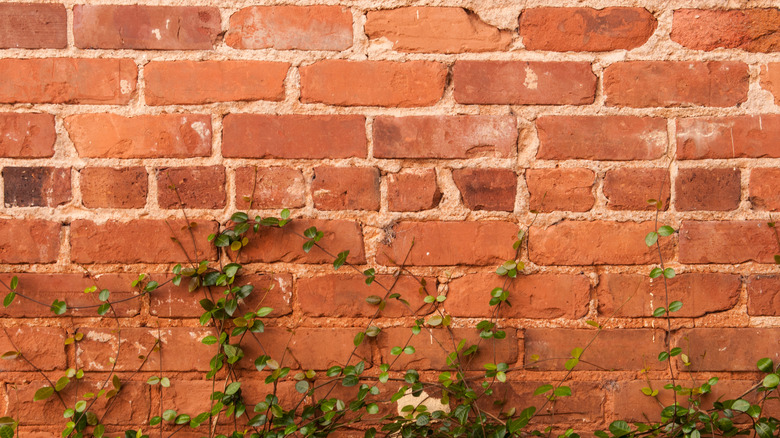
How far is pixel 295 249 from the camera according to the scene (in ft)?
3.27

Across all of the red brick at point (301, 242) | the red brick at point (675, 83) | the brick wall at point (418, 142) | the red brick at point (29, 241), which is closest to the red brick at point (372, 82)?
the brick wall at point (418, 142)

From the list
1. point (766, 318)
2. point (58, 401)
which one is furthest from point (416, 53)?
point (58, 401)

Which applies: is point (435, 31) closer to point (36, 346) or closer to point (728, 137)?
point (728, 137)

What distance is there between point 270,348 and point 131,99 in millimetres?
556

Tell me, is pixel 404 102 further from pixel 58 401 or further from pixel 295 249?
pixel 58 401

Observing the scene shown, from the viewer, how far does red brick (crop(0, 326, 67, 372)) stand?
993 mm

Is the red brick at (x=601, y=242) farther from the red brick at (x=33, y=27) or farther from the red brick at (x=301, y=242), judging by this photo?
the red brick at (x=33, y=27)

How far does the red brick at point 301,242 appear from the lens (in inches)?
39.1

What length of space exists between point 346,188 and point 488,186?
10.9 inches

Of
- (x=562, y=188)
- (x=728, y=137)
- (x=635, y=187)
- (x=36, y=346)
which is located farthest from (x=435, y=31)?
(x=36, y=346)

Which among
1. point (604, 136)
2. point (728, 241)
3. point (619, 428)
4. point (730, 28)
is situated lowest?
point (619, 428)

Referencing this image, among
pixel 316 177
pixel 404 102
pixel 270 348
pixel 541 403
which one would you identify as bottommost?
pixel 541 403

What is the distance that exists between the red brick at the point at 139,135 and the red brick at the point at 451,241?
419 mm

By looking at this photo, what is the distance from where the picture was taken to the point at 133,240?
0.99 metres
